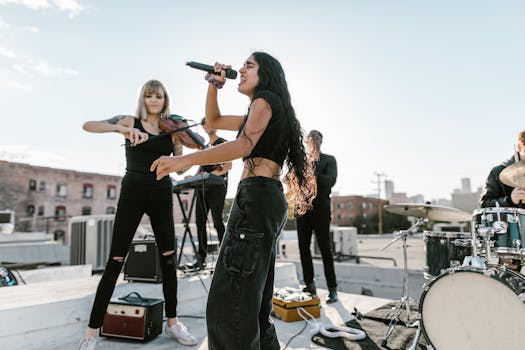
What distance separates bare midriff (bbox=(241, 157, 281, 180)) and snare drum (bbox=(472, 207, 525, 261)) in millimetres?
2423

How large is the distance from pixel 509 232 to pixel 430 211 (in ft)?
2.56

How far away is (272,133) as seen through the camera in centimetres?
163

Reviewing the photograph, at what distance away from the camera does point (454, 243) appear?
3184 mm

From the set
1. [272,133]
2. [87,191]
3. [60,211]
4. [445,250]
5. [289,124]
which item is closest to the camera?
[272,133]

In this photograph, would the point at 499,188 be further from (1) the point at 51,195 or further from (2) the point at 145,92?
(1) the point at 51,195

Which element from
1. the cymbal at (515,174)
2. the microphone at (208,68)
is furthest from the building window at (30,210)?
the cymbal at (515,174)

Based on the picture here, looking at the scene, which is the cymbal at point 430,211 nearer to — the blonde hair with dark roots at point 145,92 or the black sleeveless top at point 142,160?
the black sleeveless top at point 142,160

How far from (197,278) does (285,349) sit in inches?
67.5

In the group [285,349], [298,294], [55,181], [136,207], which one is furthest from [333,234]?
[55,181]

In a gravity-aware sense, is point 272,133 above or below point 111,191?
below

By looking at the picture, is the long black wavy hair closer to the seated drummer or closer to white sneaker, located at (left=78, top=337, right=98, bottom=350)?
white sneaker, located at (left=78, top=337, right=98, bottom=350)

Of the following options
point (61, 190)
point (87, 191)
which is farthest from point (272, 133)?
point (87, 191)

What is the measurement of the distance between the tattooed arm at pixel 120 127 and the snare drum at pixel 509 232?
10.3 ft

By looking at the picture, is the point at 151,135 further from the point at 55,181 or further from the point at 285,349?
the point at 55,181
